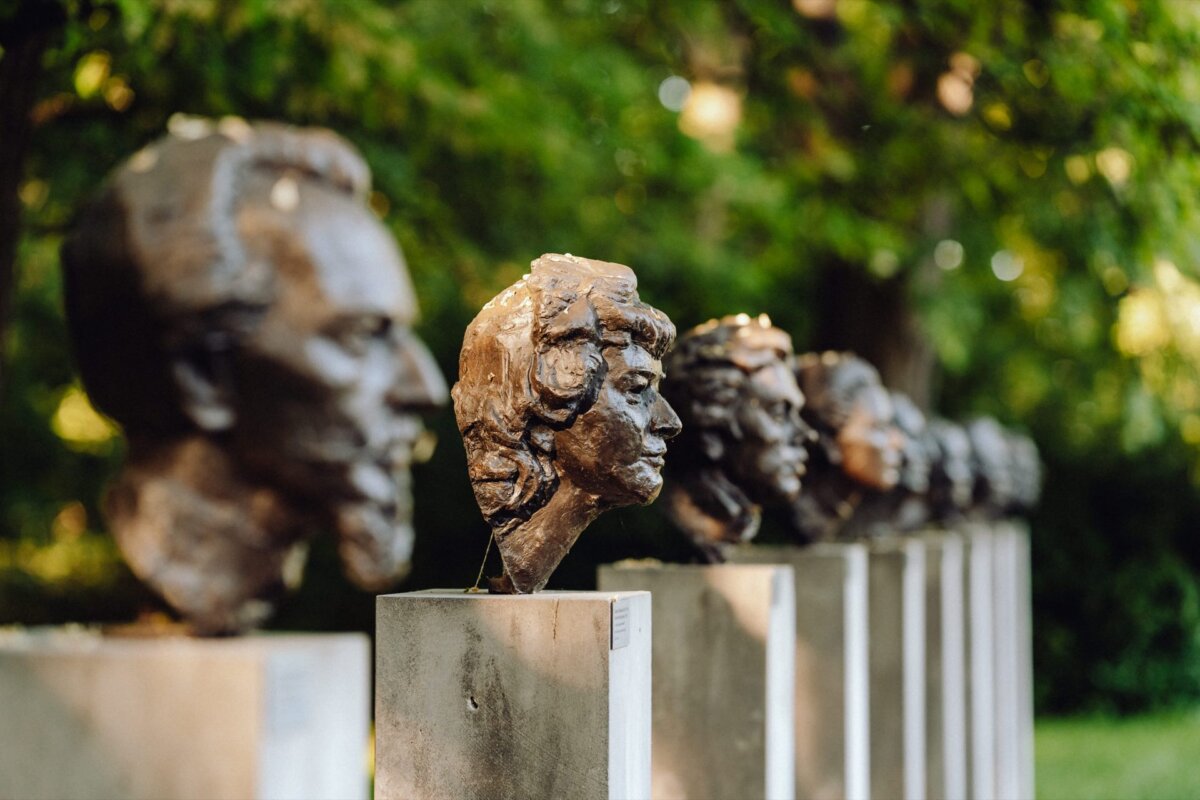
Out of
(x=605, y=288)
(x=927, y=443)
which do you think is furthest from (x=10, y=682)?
(x=927, y=443)

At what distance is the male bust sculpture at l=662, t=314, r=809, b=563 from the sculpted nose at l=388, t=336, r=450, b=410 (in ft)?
7.95

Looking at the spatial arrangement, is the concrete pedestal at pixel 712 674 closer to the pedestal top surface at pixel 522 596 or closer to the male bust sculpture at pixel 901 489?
the pedestal top surface at pixel 522 596

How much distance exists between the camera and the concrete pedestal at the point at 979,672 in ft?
34.7

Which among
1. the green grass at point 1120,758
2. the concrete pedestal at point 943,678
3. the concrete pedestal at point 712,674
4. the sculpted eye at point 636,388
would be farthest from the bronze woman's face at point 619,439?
the green grass at point 1120,758

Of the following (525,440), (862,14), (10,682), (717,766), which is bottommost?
(717,766)

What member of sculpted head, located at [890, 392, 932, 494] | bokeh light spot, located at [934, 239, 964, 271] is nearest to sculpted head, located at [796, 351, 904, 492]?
sculpted head, located at [890, 392, 932, 494]

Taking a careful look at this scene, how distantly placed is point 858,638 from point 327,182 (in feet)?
14.2

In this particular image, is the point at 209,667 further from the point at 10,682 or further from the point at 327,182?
the point at 327,182

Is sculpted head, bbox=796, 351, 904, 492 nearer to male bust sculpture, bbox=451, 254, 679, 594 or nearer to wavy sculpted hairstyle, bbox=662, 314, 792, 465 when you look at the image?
wavy sculpted hairstyle, bbox=662, 314, 792, 465

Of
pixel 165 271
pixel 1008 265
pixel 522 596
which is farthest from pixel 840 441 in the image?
pixel 1008 265

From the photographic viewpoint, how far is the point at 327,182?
12.8 ft

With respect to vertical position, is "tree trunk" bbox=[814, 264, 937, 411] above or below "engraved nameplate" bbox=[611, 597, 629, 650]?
above

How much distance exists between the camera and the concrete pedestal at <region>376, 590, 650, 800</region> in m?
4.43

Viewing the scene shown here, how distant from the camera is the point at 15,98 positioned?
6.91 metres
